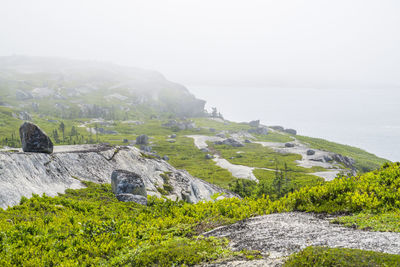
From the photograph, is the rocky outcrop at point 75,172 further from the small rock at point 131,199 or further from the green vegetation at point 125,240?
the green vegetation at point 125,240

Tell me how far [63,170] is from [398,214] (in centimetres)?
4285

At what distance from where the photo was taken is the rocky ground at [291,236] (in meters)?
9.13

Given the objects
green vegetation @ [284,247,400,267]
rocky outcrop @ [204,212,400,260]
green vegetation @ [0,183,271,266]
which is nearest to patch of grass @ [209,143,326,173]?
green vegetation @ [0,183,271,266]

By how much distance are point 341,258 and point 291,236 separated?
4.41 m

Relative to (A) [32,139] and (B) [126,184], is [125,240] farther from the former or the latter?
(A) [32,139]

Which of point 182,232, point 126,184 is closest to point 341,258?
point 182,232

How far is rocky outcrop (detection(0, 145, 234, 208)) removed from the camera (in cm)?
3184

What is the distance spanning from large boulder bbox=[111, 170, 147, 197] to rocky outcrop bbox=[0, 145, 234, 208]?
568 cm

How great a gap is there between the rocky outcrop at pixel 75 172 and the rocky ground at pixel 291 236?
66.1 ft

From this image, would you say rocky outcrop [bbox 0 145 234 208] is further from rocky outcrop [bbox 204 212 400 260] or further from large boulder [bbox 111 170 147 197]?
rocky outcrop [bbox 204 212 400 260]

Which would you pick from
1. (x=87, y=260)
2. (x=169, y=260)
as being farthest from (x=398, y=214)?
(x=87, y=260)

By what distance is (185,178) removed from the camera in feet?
197

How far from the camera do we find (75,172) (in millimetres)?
42406

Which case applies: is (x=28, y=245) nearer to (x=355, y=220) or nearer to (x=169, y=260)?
(x=169, y=260)
